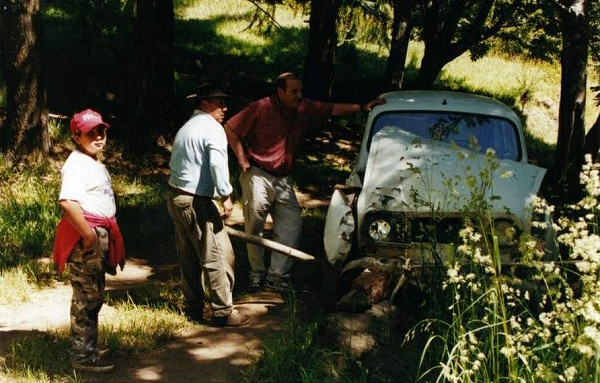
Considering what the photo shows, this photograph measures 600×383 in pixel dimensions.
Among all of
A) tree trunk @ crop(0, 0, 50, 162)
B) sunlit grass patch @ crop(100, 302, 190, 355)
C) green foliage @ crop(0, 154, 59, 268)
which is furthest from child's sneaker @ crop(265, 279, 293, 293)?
tree trunk @ crop(0, 0, 50, 162)

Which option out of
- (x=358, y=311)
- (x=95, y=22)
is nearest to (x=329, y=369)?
(x=358, y=311)

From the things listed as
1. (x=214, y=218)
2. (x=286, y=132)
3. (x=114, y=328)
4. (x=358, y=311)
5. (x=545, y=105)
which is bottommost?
(x=114, y=328)

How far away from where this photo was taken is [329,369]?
182 inches

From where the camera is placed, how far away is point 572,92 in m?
8.51

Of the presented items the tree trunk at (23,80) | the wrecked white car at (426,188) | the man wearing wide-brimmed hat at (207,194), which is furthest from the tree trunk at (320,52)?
the man wearing wide-brimmed hat at (207,194)

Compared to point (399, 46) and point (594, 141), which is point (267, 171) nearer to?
point (594, 141)

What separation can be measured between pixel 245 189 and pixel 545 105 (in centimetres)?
1490

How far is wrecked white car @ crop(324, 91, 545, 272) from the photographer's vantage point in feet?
18.1

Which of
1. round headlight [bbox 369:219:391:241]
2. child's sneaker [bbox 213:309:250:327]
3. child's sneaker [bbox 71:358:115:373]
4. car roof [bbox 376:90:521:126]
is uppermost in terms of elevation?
car roof [bbox 376:90:521:126]

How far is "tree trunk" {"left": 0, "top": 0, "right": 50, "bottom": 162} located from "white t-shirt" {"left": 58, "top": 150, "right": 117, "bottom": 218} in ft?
16.6

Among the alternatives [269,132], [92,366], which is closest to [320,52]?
[269,132]

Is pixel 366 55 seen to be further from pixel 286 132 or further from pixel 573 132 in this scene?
pixel 286 132

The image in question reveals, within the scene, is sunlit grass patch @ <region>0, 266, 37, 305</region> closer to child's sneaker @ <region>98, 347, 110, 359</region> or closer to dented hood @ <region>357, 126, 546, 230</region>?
child's sneaker @ <region>98, 347, 110, 359</region>

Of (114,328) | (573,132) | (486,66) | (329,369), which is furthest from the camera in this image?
(486,66)
